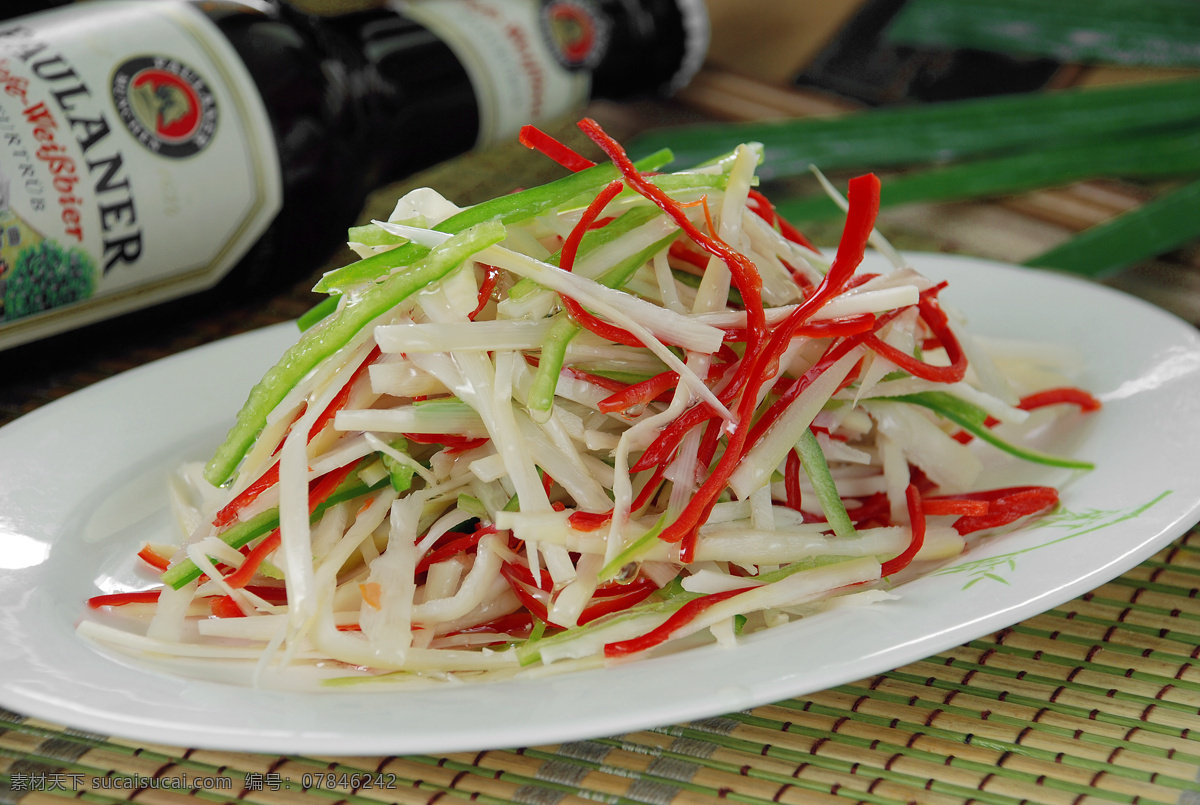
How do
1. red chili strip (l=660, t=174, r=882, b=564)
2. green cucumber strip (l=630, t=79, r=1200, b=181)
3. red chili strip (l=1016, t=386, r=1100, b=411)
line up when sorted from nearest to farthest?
red chili strip (l=660, t=174, r=882, b=564) → red chili strip (l=1016, t=386, r=1100, b=411) → green cucumber strip (l=630, t=79, r=1200, b=181)

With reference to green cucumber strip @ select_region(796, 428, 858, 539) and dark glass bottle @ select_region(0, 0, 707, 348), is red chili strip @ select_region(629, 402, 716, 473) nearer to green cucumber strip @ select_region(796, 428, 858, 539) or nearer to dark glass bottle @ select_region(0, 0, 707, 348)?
green cucumber strip @ select_region(796, 428, 858, 539)

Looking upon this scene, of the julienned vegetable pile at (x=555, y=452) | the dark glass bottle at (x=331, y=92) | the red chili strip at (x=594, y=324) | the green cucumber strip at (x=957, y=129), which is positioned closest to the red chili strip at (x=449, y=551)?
the julienned vegetable pile at (x=555, y=452)

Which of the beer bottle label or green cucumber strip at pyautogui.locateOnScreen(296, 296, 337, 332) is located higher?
the beer bottle label

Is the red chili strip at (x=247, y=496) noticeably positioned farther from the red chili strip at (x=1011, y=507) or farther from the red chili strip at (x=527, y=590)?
the red chili strip at (x=1011, y=507)

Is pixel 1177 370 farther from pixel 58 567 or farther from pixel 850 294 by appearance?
pixel 58 567

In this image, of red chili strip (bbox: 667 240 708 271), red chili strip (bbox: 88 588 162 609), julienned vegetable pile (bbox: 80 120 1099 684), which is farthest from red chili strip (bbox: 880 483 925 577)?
red chili strip (bbox: 88 588 162 609)

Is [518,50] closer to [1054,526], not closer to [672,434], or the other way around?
[672,434]

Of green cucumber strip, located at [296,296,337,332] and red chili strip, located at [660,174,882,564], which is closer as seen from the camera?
red chili strip, located at [660,174,882,564]
